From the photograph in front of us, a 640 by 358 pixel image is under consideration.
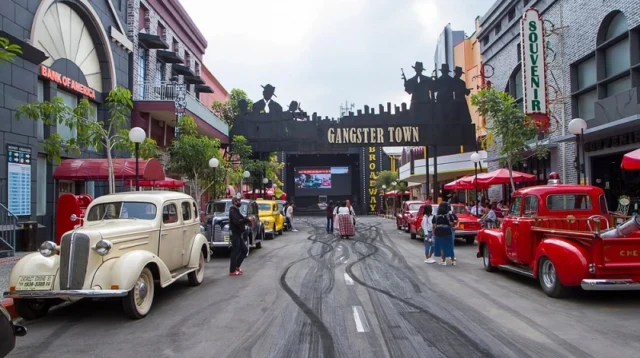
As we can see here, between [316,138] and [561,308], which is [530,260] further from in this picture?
[316,138]

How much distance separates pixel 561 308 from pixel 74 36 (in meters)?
17.4

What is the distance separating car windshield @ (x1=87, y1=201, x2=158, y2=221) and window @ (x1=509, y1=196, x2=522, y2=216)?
722cm

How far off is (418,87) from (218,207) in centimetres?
1414

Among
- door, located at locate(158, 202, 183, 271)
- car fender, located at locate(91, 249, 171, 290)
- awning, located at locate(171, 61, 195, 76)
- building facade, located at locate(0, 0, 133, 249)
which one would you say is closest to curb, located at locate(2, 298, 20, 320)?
car fender, located at locate(91, 249, 171, 290)

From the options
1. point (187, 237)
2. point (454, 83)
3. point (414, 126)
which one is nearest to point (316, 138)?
point (414, 126)

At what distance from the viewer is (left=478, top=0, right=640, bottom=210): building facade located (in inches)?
610

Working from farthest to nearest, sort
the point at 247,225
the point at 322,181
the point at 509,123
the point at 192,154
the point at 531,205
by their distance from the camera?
the point at 322,181 < the point at 192,154 < the point at 509,123 < the point at 247,225 < the point at 531,205

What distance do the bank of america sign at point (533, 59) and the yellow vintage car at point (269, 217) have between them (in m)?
11.3

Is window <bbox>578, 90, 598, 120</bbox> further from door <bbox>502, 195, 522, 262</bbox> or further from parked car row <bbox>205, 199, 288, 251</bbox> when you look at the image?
parked car row <bbox>205, 199, 288, 251</bbox>

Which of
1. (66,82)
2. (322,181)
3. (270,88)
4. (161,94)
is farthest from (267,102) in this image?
(322,181)

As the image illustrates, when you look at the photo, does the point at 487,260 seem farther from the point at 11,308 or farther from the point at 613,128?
the point at 11,308

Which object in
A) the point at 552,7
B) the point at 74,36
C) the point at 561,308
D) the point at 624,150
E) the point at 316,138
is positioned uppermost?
the point at 552,7

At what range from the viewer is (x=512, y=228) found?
33.3ft

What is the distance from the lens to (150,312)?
7793 mm
